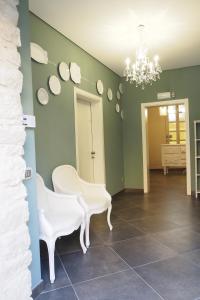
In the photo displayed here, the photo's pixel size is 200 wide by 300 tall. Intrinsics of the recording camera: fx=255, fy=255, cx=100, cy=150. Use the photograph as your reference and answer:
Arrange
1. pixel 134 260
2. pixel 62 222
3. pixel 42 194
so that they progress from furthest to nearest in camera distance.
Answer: pixel 42 194
pixel 134 260
pixel 62 222

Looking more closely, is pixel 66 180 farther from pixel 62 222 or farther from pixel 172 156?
pixel 172 156

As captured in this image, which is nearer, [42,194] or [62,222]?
[62,222]

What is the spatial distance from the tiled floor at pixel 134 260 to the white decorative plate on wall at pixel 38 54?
224 centimetres

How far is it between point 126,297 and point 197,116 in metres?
4.47

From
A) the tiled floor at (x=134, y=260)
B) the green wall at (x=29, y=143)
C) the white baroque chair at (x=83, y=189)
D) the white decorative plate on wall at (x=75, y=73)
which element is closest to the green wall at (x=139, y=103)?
the tiled floor at (x=134, y=260)

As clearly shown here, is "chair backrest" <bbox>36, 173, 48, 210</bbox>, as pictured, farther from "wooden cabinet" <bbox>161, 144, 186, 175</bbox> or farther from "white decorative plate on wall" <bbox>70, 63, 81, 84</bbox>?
"wooden cabinet" <bbox>161, 144, 186, 175</bbox>

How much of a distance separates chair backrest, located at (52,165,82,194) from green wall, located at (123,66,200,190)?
272 cm

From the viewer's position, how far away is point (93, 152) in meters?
4.91

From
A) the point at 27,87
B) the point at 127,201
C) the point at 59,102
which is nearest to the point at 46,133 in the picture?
the point at 59,102

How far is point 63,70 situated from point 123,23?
3.34 feet

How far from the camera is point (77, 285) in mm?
2195

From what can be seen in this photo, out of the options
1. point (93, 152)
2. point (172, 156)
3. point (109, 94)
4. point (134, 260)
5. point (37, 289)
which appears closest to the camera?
point (37, 289)

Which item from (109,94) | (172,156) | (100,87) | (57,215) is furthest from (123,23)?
(172,156)

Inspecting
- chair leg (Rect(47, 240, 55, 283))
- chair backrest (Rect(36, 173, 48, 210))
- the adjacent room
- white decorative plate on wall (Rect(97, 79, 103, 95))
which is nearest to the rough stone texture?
the adjacent room
